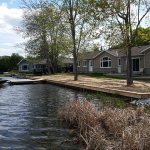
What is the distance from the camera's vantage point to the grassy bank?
13.8 feet

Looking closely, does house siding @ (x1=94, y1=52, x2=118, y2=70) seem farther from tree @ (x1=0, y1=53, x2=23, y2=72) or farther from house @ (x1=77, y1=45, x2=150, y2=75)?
tree @ (x1=0, y1=53, x2=23, y2=72)

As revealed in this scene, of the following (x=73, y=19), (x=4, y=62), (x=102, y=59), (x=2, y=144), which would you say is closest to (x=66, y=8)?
(x=73, y=19)

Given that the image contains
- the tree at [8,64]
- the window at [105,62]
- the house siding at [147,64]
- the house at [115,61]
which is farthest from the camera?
the tree at [8,64]

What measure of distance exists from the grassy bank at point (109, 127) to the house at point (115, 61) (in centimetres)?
1604

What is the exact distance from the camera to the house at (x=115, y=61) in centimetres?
2441

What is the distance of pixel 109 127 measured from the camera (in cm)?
570

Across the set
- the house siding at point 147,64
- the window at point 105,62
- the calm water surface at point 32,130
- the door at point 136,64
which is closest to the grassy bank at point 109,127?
the calm water surface at point 32,130

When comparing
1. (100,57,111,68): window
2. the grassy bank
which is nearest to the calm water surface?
the grassy bank

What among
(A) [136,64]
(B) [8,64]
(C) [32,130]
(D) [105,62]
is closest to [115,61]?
(D) [105,62]

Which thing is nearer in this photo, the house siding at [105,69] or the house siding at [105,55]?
the house siding at [105,69]

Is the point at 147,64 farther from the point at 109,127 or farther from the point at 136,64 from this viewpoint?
the point at 109,127

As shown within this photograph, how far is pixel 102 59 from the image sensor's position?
107ft

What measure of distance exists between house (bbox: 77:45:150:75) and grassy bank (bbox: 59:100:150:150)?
Answer: 16.0 meters

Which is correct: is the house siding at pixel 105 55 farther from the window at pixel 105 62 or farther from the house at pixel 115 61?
the window at pixel 105 62
